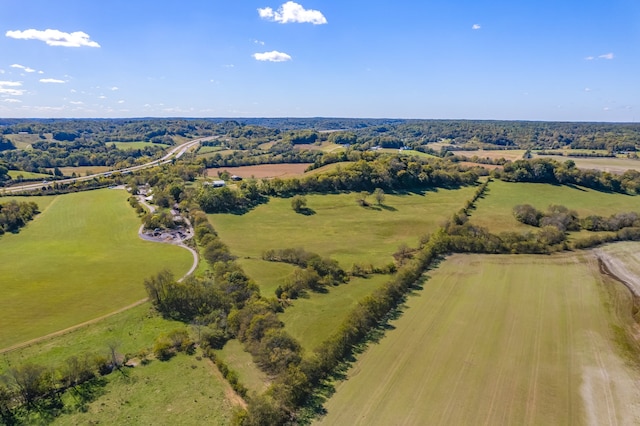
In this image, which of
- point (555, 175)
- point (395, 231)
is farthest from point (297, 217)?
point (555, 175)

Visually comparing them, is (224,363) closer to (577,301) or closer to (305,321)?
(305,321)

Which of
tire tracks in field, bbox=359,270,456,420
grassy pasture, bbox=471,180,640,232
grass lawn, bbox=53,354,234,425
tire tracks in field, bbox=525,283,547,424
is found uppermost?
grassy pasture, bbox=471,180,640,232

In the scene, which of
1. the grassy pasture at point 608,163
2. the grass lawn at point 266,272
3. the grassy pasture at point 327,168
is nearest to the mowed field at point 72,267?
the grass lawn at point 266,272

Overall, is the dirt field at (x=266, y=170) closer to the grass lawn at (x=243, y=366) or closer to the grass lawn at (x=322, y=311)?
the grass lawn at (x=322, y=311)

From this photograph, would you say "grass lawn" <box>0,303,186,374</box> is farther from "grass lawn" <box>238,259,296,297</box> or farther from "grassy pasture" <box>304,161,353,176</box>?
"grassy pasture" <box>304,161,353,176</box>

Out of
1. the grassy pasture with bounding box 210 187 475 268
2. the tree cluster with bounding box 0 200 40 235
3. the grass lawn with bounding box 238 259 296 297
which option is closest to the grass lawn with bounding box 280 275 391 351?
the grass lawn with bounding box 238 259 296 297

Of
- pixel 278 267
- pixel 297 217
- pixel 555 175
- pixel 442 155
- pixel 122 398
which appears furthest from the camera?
pixel 442 155
